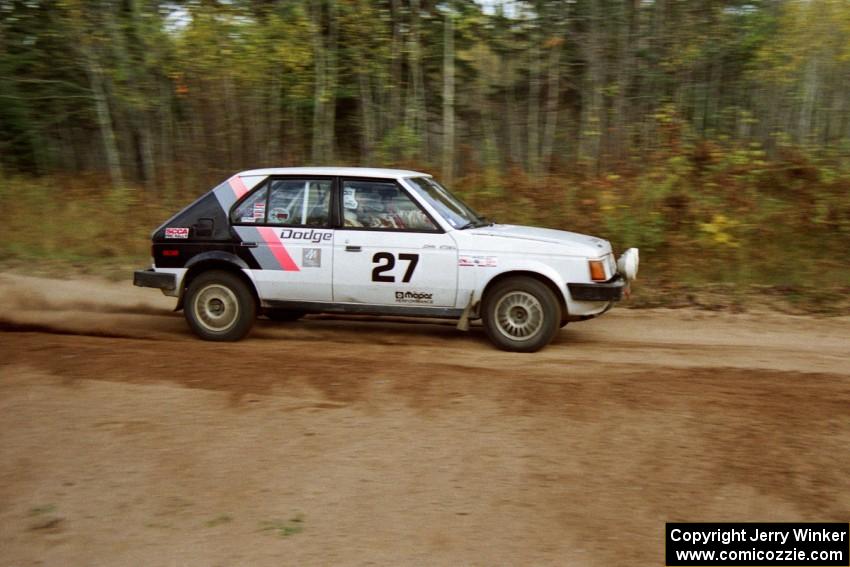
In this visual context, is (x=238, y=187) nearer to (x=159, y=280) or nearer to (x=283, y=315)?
(x=159, y=280)

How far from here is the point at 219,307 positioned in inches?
329

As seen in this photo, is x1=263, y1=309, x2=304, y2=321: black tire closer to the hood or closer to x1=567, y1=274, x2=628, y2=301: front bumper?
the hood

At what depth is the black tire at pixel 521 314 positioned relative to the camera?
7660 millimetres

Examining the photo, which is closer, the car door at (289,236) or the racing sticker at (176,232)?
the car door at (289,236)

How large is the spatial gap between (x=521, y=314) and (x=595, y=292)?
0.70 m

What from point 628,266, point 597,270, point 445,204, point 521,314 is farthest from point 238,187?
point 628,266

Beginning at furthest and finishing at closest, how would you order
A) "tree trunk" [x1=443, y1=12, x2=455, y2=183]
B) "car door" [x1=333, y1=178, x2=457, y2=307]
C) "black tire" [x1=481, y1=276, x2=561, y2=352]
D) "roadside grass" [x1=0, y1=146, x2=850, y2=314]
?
"tree trunk" [x1=443, y1=12, x2=455, y2=183]
"roadside grass" [x1=0, y1=146, x2=850, y2=314]
"car door" [x1=333, y1=178, x2=457, y2=307]
"black tire" [x1=481, y1=276, x2=561, y2=352]

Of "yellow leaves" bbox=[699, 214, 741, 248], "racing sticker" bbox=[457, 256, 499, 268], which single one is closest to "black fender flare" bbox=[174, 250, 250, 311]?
"racing sticker" bbox=[457, 256, 499, 268]

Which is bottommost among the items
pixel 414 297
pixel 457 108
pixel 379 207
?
pixel 414 297

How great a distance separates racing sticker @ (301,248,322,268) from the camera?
26.3 feet

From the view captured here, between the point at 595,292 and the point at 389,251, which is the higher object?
Answer: the point at 389,251

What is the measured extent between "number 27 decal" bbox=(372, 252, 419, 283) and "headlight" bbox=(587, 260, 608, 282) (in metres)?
1.58

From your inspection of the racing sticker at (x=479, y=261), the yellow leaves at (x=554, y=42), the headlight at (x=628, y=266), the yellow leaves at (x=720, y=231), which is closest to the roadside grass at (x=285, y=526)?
the racing sticker at (x=479, y=261)

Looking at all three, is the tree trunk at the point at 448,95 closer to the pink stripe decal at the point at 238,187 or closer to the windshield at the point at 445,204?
the windshield at the point at 445,204
